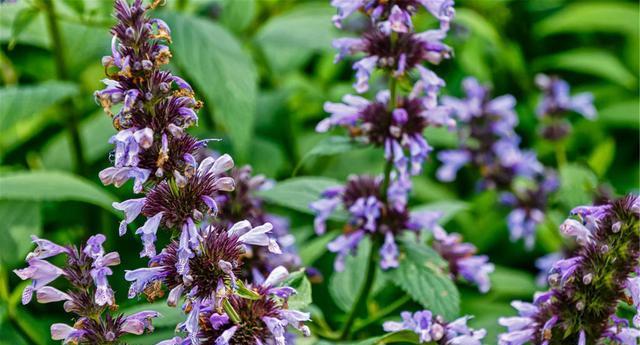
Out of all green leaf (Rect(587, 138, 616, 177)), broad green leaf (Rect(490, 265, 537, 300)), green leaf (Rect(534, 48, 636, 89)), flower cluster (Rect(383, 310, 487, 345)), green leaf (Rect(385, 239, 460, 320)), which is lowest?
broad green leaf (Rect(490, 265, 537, 300))

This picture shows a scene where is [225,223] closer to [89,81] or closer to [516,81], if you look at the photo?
[89,81]

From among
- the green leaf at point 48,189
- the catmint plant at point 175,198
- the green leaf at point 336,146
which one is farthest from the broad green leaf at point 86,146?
the catmint plant at point 175,198

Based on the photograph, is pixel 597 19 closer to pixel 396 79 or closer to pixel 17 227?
pixel 396 79

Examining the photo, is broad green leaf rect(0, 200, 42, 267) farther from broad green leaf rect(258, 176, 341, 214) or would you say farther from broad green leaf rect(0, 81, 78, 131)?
broad green leaf rect(258, 176, 341, 214)

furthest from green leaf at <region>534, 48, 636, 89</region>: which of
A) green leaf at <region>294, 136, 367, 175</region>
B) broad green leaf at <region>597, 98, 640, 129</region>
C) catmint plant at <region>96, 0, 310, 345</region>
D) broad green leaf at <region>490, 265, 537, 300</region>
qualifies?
catmint plant at <region>96, 0, 310, 345</region>

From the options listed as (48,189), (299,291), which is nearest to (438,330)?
(299,291)

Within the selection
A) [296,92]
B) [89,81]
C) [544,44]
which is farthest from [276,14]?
[544,44]
